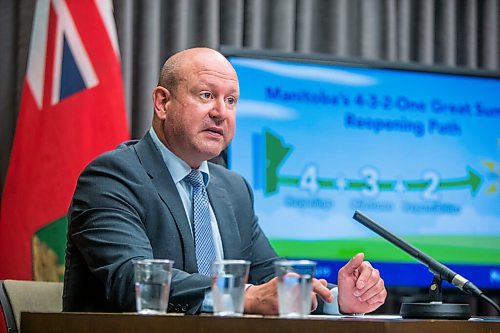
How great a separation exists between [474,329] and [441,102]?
258cm

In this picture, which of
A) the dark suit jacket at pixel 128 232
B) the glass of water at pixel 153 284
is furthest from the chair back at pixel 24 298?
the glass of water at pixel 153 284

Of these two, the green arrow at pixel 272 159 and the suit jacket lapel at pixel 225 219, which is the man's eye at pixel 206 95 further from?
the green arrow at pixel 272 159

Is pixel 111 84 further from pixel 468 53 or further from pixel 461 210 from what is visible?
pixel 468 53

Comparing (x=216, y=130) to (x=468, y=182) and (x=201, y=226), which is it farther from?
(x=468, y=182)

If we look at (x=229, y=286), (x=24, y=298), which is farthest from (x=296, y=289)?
(x=24, y=298)

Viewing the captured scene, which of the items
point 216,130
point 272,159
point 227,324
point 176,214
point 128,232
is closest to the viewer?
point 227,324

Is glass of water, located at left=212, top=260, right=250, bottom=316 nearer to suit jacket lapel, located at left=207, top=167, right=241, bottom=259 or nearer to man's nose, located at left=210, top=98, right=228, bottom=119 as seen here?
suit jacket lapel, located at left=207, top=167, right=241, bottom=259

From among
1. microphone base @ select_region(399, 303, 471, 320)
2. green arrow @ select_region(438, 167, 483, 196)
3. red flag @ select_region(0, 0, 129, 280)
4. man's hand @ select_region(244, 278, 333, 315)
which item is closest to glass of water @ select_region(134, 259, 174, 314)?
man's hand @ select_region(244, 278, 333, 315)

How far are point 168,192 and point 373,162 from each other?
5.81 ft

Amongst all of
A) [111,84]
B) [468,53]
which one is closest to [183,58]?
[111,84]

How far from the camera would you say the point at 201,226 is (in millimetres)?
2432

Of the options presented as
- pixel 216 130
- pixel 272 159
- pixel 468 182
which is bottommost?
pixel 468 182

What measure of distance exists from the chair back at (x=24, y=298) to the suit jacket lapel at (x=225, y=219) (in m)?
0.51

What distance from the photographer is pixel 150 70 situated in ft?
12.9
